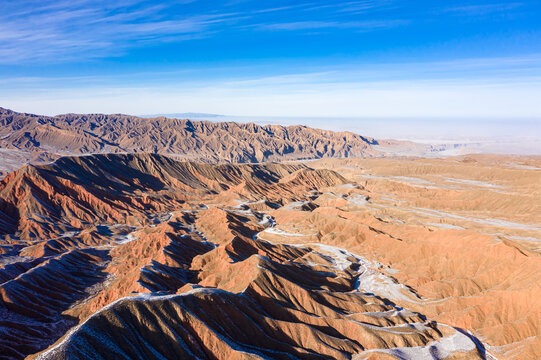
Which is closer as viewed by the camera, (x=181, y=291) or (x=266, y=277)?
(x=181, y=291)

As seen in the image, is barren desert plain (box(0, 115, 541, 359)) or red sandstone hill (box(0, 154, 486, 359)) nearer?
red sandstone hill (box(0, 154, 486, 359))

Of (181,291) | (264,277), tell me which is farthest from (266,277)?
(181,291)

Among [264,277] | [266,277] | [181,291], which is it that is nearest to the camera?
[181,291]

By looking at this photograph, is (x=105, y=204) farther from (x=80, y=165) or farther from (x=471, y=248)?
(x=471, y=248)

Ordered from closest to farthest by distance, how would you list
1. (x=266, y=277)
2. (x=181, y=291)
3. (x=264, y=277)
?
(x=181, y=291) < (x=264, y=277) < (x=266, y=277)

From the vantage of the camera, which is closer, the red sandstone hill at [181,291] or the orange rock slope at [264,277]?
the red sandstone hill at [181,291]

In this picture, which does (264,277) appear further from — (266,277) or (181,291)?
(181,291)

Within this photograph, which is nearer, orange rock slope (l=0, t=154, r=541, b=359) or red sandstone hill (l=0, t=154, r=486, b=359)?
red sandstone hill (l=0, t=154, r=486, b=359)

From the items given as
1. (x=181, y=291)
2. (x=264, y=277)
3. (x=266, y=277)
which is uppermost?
(x=264, y=277)
